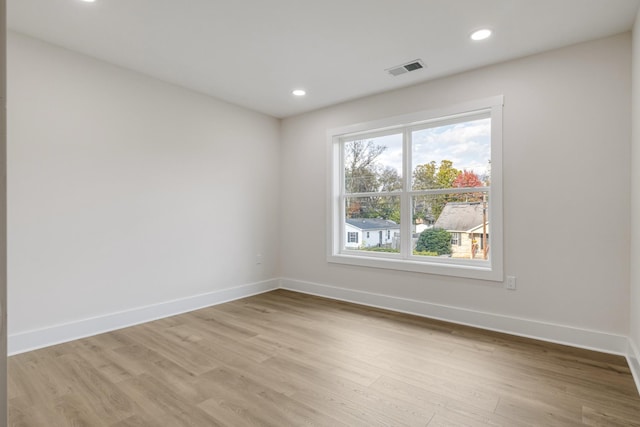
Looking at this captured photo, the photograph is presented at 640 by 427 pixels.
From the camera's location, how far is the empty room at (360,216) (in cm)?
215

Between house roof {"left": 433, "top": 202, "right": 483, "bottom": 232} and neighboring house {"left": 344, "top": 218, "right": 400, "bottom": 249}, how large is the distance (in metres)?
0.56

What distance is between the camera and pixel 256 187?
467 centimetres

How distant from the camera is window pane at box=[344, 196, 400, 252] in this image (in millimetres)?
4023

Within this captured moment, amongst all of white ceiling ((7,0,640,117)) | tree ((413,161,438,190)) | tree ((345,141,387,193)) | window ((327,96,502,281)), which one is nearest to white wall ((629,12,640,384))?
white ceiling ((7,0,640,117))

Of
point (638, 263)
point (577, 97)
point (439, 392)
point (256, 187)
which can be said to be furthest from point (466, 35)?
point (256, 187)

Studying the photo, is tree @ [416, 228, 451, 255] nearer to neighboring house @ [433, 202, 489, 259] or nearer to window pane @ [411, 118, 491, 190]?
neighboring house @ [433, 202, 489, 259]

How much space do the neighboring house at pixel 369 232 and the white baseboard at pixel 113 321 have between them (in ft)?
4.98

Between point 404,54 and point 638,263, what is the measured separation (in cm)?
236

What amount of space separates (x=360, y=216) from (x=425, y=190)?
0.95m

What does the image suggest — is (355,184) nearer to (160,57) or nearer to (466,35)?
(466,35)

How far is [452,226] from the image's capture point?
357 cm

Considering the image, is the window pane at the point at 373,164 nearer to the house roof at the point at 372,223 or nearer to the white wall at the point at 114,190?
the house roof at the point at 372,223

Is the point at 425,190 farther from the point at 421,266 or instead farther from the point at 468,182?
the point at 421,266

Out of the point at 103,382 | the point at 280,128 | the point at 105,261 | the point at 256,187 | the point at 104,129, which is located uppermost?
the point at 280,128
